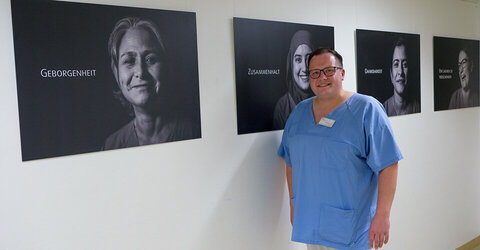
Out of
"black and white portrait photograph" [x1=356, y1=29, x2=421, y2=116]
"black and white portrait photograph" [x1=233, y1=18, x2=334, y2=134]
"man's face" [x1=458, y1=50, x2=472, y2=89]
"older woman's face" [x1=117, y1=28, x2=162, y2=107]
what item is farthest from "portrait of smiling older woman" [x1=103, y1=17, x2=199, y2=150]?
"man's face" [x1=458, y1=50, x2=472, y2=89]

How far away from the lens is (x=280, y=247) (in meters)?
2.38

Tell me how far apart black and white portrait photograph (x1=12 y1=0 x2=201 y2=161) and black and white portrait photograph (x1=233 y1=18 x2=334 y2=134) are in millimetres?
294

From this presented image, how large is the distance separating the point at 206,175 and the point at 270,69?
2.31ft

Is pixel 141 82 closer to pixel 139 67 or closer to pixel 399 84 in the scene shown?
pixel 139 67

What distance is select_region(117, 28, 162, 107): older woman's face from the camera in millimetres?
1715

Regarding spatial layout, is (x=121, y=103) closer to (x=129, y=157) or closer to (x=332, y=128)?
(x=129, y=157)

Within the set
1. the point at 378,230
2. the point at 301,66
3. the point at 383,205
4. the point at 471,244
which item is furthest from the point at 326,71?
the point at 471,244

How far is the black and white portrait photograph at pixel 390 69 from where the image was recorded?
279cm

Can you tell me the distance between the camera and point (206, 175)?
2021mm

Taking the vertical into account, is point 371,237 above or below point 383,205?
below

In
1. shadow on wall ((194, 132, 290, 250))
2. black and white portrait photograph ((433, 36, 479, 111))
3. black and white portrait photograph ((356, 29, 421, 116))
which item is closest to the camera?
shadow on wall ((194, 132, 290, 250))

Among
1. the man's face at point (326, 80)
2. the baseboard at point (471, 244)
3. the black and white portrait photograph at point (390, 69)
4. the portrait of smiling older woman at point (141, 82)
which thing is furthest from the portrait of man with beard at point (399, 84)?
the portrait of smiling older woman at point (141, 82)

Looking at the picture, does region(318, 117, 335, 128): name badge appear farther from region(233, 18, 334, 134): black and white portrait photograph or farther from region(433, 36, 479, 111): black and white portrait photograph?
region(433, 36, 479, 111): black and white portrait photograph

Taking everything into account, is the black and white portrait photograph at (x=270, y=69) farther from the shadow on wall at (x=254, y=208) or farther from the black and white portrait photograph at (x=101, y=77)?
the black and white portrait photograph at (x=101, y=77)
